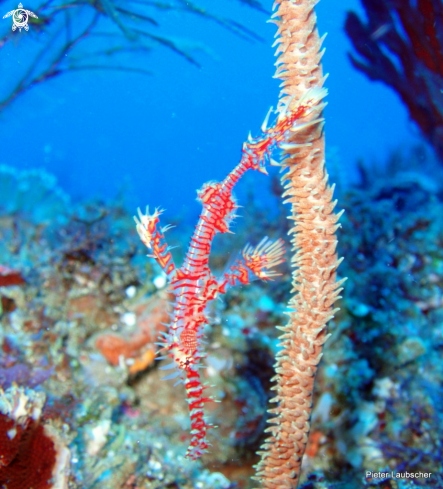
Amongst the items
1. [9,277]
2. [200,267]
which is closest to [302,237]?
[200,267]

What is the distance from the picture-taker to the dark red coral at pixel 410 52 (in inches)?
215

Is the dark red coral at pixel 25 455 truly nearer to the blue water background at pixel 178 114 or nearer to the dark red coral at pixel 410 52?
the dark red coral at pixel 410 52

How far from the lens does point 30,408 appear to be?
2.81m

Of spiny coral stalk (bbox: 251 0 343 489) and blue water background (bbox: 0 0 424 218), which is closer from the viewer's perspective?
spiny coral stalk (bbox: 251 0 343 489)

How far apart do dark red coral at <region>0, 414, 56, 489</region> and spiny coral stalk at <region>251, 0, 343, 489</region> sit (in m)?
1.62

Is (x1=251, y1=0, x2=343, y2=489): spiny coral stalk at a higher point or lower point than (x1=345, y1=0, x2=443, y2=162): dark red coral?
lower

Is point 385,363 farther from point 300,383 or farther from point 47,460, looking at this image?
point 47,460

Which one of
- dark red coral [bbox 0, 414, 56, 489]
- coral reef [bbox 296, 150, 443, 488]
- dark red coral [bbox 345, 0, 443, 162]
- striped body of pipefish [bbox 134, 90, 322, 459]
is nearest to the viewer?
striped body of pipefish [bbox 134, 90, 322, 459]

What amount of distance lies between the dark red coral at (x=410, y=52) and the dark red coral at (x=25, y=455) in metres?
6.82

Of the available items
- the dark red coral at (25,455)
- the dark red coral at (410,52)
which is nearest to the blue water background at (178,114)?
the dark red coral at (410,52)

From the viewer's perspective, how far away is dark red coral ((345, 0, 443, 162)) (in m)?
5.47

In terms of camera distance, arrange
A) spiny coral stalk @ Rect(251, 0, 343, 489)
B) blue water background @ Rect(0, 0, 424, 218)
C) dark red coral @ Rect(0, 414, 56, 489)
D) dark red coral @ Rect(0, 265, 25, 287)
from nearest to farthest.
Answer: spiny coral stalk @ Rect(251, 0, 343, 489), dark red coral @ Rect(0, 414, 56, 489), dark red coral @ Rect(0, 265, 25, 287), blue water background @ Rect(0, 0, 424, 218)

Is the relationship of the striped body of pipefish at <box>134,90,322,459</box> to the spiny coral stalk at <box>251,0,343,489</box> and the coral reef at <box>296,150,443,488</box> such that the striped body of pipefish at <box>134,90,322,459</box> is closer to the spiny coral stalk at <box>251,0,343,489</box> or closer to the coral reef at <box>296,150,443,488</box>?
the spiny coral stalk at <box>251,0,343,489</box>

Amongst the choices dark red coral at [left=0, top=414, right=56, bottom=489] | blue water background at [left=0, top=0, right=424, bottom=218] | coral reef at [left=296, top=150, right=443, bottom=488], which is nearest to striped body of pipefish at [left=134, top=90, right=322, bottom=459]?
dark red coral at [left=0, top=414, right=56, bottom=489]
